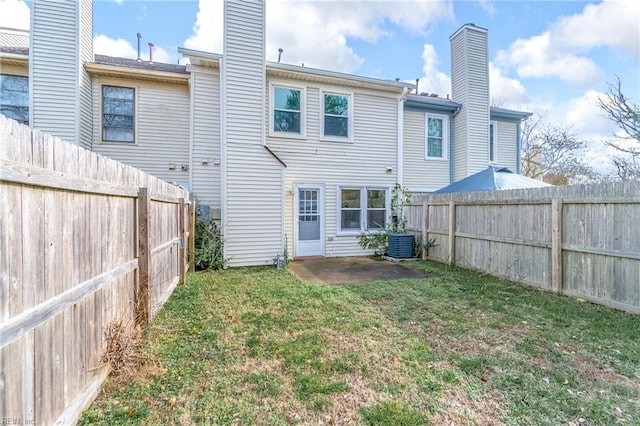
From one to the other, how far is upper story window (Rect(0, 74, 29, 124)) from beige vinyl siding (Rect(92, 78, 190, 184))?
5.33 feet

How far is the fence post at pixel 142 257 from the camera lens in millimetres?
3328

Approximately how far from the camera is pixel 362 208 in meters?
9.96

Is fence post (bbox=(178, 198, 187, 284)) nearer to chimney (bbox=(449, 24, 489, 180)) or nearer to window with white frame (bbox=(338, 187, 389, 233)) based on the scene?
window with white frame (bbox=(338, 187, 389, 233))

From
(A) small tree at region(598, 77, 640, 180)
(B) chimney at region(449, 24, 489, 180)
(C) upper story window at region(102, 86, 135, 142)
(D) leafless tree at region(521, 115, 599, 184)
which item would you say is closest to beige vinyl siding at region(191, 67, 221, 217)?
(C) upper story window at region(102, 86, 135, 142)

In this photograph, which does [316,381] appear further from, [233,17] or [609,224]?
[233,17]

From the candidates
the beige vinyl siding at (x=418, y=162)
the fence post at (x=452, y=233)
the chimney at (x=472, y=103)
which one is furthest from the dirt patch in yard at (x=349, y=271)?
the chimney at (x=472, y=103)

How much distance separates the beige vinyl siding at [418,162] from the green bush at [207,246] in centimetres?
660

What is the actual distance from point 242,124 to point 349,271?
4.72 metres

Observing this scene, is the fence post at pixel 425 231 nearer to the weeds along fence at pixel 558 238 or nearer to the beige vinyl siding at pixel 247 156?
the weeds along fence at pixel 558 238

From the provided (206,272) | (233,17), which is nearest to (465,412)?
(206,272)

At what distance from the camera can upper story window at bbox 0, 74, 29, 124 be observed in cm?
803

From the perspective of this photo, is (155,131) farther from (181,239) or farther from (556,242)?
(556,242)

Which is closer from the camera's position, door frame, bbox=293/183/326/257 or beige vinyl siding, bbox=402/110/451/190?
door frame, bbox=293/183/326/257

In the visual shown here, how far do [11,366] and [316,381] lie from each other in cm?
198
